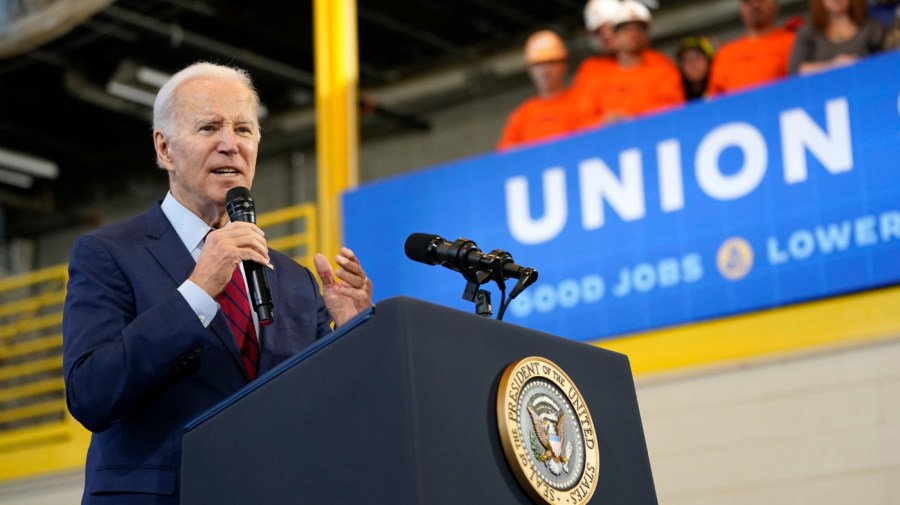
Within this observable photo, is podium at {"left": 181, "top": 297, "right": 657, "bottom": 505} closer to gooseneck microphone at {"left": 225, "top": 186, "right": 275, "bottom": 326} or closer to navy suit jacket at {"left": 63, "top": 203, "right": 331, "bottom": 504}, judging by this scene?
navy suit jacket at {"left": 63, "top": 203, "right": 331, "bottom": 504}

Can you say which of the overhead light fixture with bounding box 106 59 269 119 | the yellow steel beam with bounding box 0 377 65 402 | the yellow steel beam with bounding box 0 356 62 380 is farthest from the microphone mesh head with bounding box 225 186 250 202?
the overhead light fixture with bounding box 106 59 269 119

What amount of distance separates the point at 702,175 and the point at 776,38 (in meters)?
0.99

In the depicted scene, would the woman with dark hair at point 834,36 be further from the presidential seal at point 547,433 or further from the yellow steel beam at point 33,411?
the yellow steel beam at point 33,411

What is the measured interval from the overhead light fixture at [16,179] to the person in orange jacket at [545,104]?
8683 millimetres

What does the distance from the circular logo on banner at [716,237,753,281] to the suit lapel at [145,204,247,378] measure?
147 inches

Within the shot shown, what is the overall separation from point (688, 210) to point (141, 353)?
13.7ft

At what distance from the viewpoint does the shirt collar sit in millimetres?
2084

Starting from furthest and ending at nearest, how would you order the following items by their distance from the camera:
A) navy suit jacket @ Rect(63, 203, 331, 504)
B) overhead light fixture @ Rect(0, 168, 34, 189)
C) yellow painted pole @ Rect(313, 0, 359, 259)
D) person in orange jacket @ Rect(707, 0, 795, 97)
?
overhead light fixture @ Rect(0, 168, 34, 189)
yellow painted pole @ Rect(313, 0, 359, 259)
person in orange jacket @ Rect(707, 0, 795, 97)
navy suit jacket @ Rect(63, 203, 331, 504)

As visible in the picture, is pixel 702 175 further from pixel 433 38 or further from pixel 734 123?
pixel 433 38

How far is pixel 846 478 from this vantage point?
5.24 m

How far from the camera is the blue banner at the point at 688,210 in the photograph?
207 inches

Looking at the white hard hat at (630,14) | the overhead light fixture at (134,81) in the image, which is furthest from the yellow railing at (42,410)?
the overhead light fixture at (134,81)

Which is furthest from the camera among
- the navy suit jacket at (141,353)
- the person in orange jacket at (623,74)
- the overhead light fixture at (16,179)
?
the overhead light fixture at (16,179)

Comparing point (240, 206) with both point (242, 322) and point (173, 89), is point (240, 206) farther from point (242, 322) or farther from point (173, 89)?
point (173, 89)
